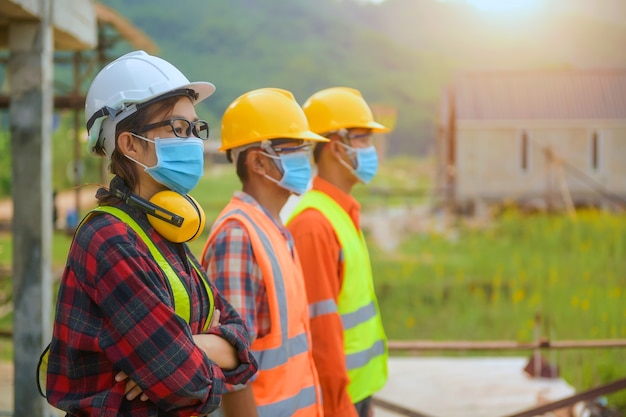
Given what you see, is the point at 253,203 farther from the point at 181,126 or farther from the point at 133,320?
the point at 133,320

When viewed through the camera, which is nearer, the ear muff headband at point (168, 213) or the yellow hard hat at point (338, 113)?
the ear muff headband at point (168, 213)

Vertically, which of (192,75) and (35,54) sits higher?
(192,75)

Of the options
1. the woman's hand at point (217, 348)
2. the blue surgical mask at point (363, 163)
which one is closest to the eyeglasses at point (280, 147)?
the blue surgical mask at point (363, 163)

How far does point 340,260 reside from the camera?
2920 millimetres

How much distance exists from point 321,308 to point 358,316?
28 centimetres

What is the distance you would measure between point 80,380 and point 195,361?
0.81ft

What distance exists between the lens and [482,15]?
15225 centimetres

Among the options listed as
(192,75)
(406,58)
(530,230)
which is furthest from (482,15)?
(530,230)

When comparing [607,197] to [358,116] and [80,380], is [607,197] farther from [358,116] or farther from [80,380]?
[80,380]

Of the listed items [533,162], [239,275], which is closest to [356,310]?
[239,275]

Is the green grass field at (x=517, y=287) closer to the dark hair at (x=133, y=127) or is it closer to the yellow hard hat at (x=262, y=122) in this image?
the yellow hard hat at (x=262, y=122)

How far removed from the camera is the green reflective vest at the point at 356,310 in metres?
2.95

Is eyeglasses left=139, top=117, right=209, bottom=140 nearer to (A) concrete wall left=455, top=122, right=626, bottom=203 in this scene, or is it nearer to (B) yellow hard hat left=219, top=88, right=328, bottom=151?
(B) yellow hard hat left=219, top=88, right=328, bottom=151

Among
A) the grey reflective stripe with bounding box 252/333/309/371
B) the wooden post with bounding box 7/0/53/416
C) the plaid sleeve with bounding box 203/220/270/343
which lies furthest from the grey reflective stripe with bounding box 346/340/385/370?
the wooden post with bounding box 7/0/53/416
